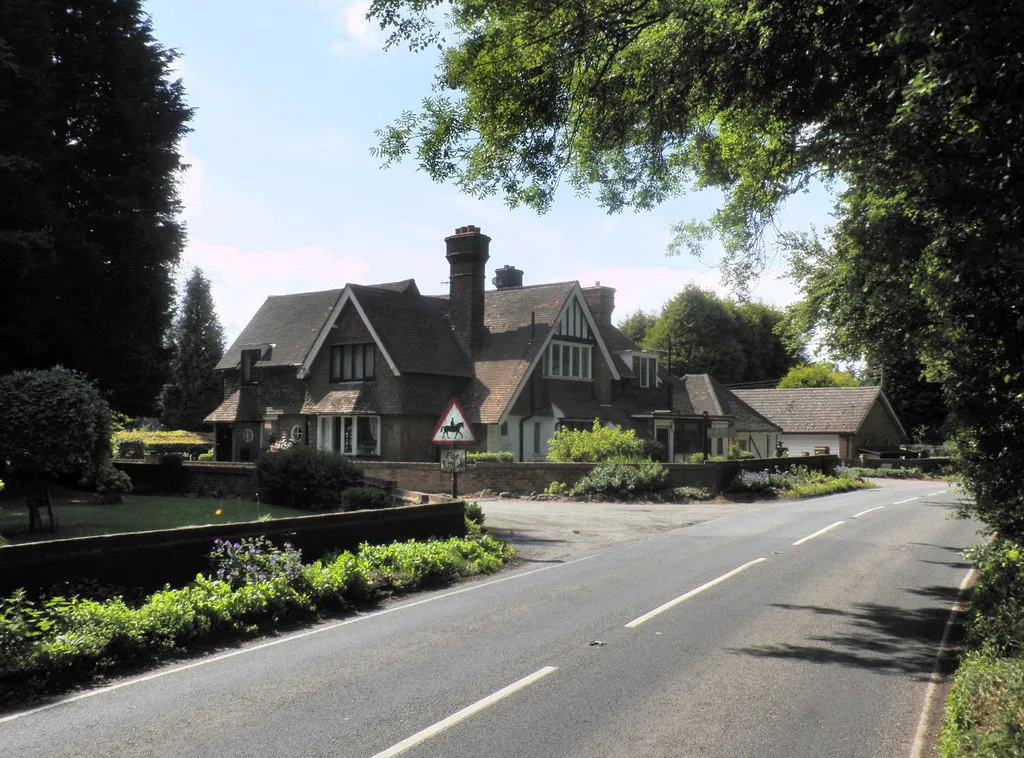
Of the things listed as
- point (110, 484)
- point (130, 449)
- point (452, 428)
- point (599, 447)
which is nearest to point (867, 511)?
point (599, 447)

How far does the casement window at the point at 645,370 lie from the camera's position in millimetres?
46250

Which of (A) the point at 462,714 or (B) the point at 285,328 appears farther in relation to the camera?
(B) the point at 285,328

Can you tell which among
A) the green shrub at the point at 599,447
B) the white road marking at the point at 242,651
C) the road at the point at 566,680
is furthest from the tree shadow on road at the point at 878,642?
the green shrub at the point at 599,447

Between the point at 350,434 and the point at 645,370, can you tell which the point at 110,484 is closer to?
the point at 350,434

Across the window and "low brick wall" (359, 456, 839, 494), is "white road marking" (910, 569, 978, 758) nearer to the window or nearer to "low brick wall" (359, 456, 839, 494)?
"low brick wall" (359, 456, 839, 494)

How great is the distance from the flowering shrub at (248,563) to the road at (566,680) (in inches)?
48.0

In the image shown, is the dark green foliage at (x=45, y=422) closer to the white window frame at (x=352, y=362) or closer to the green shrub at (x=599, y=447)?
the green shrub at (x=599, y=447)

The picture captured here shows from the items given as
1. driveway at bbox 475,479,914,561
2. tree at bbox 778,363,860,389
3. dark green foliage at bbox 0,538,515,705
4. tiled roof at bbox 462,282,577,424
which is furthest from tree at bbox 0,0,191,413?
tree at bbox 778,363,860,389

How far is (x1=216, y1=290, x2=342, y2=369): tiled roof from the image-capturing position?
43.4 meters

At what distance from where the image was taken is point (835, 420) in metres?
61.0

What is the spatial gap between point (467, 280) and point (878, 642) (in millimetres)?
33274

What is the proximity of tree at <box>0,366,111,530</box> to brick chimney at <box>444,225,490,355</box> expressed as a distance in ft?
85.0

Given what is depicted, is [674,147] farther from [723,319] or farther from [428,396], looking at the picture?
[723,319]

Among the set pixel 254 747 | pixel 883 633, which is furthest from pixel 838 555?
pixel 254 747
